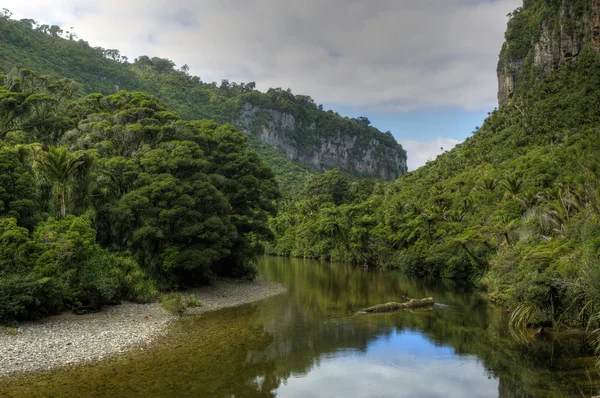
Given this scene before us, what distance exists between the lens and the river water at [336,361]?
15898 millimetres

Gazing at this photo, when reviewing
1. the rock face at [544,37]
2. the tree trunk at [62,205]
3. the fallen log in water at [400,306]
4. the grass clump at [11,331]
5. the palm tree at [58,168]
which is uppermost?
the rock face at [544,37]

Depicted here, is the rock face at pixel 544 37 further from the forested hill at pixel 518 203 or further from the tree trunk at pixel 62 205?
the tree trunk at pixel 62 205

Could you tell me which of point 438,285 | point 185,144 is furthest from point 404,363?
point 438,285

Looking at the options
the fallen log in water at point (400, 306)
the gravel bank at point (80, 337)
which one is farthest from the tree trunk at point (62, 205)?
the fallen log in water at point (400, 306)

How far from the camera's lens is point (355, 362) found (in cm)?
1981

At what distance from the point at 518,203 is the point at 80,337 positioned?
130 ft

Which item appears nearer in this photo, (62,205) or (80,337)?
(80,337)

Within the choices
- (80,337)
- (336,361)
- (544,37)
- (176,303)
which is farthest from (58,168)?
(544,37)

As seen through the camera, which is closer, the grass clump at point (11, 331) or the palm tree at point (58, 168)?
the grass clump at point (11, 331)

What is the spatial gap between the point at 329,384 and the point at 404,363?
4.50 metres

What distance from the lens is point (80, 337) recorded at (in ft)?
67.0

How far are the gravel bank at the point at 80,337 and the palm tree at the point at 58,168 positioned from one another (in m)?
6.72

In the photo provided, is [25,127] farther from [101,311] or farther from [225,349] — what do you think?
[225,349]

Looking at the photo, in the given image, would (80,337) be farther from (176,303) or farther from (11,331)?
(176,303)
